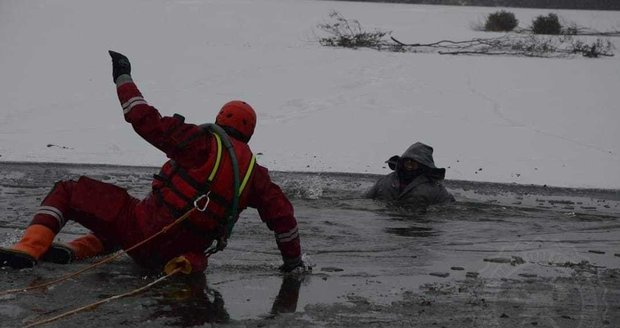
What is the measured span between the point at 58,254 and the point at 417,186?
4748mm

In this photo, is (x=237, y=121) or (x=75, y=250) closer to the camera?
(x=237, y=121)

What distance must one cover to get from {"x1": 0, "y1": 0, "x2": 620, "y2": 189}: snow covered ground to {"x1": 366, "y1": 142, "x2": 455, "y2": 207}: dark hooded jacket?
2.69m

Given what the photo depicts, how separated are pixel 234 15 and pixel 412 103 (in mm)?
10282

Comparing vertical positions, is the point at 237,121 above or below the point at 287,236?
above

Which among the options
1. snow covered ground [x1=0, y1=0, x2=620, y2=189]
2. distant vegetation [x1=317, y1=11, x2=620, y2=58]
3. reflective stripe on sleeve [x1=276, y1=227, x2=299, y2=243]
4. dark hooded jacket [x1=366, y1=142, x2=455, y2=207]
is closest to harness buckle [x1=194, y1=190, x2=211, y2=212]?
reflective stripe on sleeve [x1=276, y1=227, x2=299, y2=243]

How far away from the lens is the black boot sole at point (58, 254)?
6.23 meters

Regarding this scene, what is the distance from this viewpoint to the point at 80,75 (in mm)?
19031

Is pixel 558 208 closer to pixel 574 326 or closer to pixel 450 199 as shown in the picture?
pixel 450 199

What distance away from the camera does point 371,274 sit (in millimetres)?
6691

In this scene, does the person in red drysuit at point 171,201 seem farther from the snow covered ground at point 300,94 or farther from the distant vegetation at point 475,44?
the distant vegetation at point 475,44

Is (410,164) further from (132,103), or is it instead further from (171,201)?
(132,103)

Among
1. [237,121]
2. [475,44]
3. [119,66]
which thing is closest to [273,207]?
[237,121]

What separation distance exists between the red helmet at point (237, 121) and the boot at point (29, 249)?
4.28 ft

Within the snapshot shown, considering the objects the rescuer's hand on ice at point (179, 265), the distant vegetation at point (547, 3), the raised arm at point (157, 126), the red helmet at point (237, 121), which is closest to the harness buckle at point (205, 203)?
the raised arm at point (157, 126)
